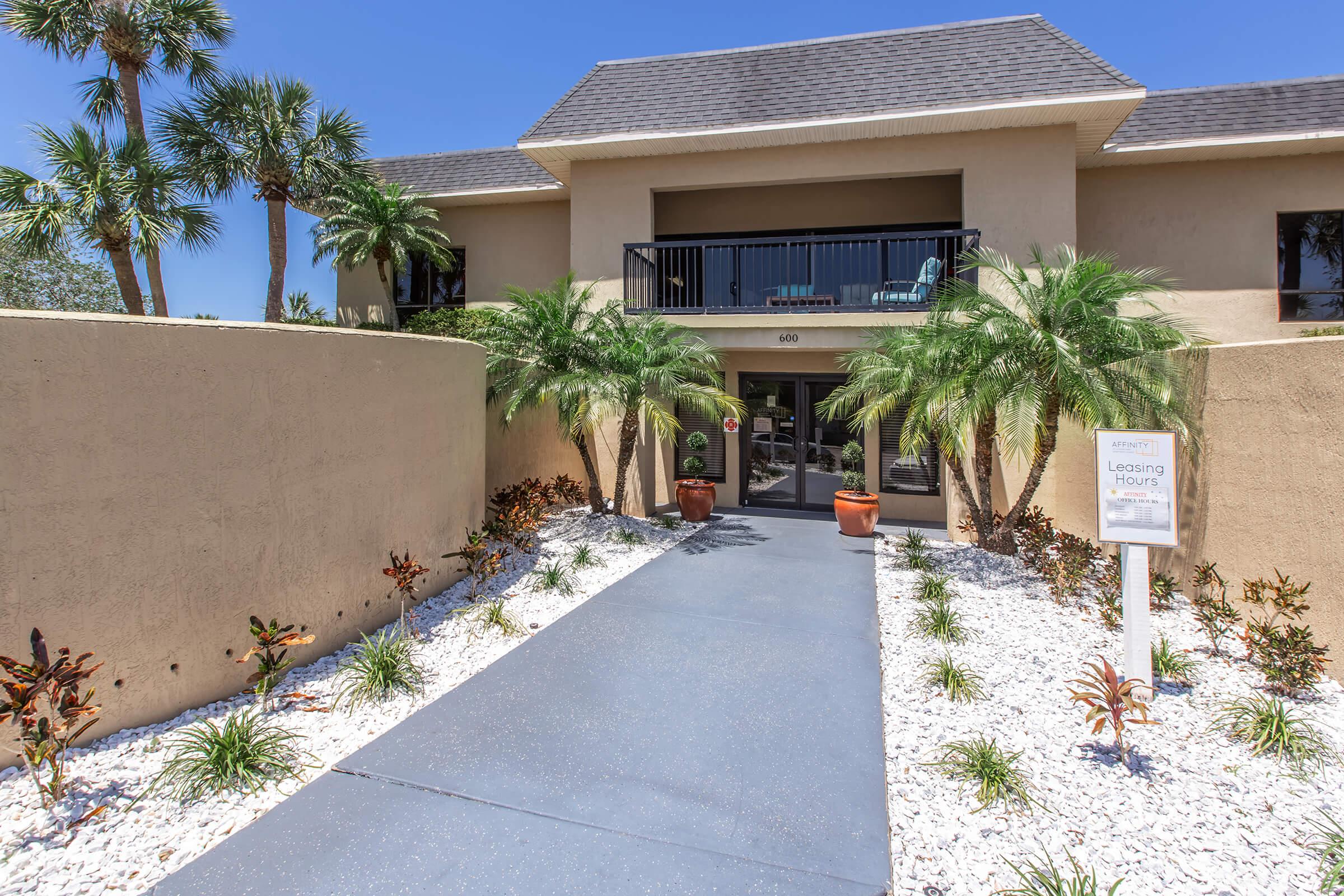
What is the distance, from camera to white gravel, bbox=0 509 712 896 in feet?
9.39

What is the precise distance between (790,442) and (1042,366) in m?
5.56

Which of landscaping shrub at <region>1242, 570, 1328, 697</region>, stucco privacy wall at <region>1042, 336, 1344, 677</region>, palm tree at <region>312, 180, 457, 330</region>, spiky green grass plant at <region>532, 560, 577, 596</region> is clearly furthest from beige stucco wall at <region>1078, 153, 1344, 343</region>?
palm tree at <region>312, 180, 457, 330</region>

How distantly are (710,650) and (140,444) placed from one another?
4.42 metres

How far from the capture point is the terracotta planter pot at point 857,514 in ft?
32.2

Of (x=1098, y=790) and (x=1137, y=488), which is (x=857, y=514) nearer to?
(x=1137, y=488)

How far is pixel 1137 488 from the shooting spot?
444 centimetres

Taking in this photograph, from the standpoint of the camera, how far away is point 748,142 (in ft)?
35.6

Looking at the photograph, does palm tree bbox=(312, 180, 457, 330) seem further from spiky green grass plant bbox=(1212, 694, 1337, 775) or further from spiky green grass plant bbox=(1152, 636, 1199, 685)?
spiky green grass plant bbox=(1212, 694, 1337, 775)

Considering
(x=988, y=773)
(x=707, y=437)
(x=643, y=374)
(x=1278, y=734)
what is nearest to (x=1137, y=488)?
(x=1278, y=734)

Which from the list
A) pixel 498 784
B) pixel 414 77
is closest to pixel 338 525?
pixel 498 784

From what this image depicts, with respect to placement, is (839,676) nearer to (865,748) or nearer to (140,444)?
(865,748)

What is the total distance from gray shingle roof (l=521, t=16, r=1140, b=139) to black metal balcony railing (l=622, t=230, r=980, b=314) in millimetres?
2064

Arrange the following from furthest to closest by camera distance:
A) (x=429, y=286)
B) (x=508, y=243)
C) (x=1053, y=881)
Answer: (x=429, y=286) → (x=508, y=243) → (x=1053, y=881)

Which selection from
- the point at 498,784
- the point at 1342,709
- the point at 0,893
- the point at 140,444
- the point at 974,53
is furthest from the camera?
the point at 974,53
